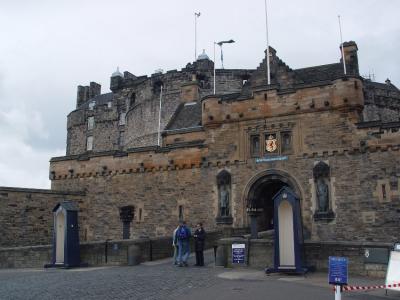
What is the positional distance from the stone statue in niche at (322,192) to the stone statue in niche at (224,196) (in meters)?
3.78

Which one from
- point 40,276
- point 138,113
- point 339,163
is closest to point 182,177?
point 339,163

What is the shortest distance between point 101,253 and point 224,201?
21.5 ft

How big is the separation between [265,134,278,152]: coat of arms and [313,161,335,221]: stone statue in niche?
Result: 1.94 metres

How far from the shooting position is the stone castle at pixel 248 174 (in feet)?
59.6

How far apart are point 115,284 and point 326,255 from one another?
533 cm

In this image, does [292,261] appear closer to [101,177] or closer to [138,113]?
[101,177]

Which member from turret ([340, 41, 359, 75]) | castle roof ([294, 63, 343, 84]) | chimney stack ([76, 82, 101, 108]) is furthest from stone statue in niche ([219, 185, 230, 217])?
chimney stack ([76, 82, 101, 108])

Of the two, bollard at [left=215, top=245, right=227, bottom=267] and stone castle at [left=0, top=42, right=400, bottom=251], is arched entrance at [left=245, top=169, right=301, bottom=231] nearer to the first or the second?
stone castle at [left=0, top=42, right=400, bottom=251]

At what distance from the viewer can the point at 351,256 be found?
11703 millimetres

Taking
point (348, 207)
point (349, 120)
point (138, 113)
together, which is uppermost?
point (138, 113)

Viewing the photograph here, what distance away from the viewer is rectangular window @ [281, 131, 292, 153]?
65.3ft

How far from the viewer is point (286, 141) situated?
65.7ft

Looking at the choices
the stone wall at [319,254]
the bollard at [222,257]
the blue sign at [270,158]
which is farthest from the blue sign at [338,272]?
the blue sign at [270,158]

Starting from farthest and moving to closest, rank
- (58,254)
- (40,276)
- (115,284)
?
1. (58,254)
2. (40,276)
3. (115,284)
